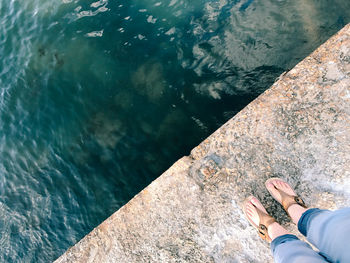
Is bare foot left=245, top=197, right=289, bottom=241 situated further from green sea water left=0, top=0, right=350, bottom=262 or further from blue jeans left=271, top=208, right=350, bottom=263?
green sea water left=0, top=0, right=350, bottom=262

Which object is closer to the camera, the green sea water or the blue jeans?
the blue jeans

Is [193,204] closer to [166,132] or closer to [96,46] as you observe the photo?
[166,132]

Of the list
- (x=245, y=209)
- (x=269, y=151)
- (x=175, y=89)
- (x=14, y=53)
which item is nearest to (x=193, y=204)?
(x=245, y=209)

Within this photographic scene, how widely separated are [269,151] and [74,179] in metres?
3.77

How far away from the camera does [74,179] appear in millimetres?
4992

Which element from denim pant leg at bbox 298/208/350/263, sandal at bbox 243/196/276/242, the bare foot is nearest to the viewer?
denim pant leg at bbox 298/208/350/263

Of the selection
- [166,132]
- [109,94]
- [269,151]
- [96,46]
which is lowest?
[166,132]

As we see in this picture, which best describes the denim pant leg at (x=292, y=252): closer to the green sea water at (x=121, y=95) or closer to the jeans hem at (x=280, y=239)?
the jeans hem at (x=280, y=239)

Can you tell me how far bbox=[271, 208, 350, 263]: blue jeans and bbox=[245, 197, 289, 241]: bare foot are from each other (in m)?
0.20

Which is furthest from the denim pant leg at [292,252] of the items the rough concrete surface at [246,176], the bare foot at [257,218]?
the rough concrete surface at [246,176]

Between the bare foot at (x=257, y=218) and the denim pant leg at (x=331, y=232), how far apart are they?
15.3 inches

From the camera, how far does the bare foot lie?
9.05 feet

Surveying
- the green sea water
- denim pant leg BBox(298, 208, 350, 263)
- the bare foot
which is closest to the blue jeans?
denim pant leg BBox(298, 208, 350, 263)

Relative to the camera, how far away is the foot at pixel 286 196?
2785 mm
